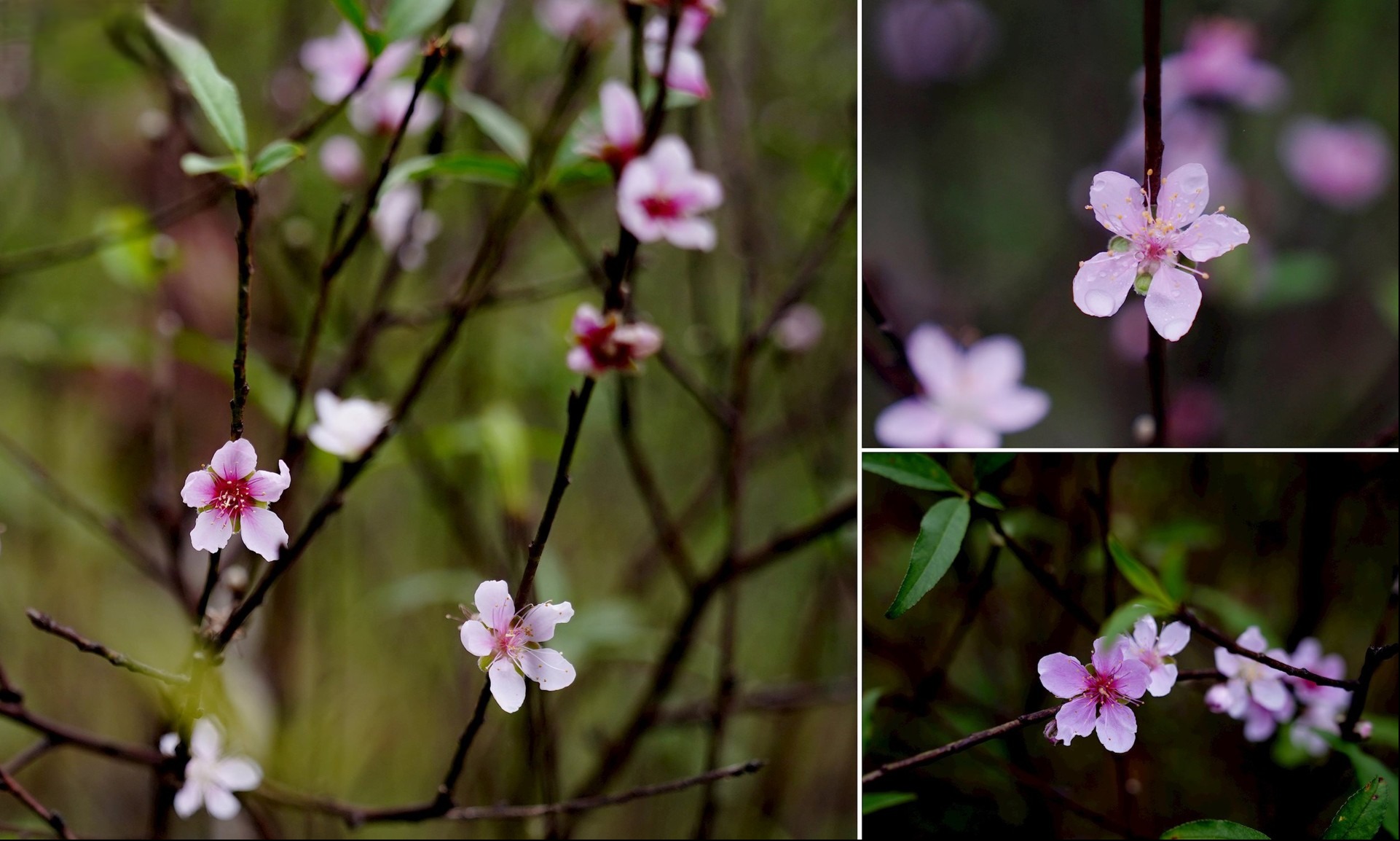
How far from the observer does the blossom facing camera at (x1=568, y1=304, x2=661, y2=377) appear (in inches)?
20.7

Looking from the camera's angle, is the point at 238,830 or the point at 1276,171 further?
the point at 1276,171

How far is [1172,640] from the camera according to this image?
58 cm

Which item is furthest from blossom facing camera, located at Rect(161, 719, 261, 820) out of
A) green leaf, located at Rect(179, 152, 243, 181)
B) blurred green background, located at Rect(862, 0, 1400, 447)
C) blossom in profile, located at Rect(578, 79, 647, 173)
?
blurred green background, located at Rect(862, 0, 1400, 447)

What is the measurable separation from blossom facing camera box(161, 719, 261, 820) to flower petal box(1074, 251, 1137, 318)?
2.09ft

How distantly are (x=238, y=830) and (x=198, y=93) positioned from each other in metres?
0.87

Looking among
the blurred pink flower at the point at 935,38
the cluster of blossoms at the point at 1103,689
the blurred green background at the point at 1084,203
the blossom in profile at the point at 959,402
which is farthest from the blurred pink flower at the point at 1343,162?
the cluster of blossoms at the point at 1103,689

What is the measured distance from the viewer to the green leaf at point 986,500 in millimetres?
612

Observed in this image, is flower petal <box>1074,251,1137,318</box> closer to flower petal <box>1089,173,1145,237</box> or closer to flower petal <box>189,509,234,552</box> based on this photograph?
flower petal <box>1089,173,1145,237</box>

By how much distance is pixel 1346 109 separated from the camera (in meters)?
1.67

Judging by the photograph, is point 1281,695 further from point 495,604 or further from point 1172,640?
point 495,604

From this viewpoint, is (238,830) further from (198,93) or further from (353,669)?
(198,93)

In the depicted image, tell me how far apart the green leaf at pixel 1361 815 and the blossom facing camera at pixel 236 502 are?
2.00 feet

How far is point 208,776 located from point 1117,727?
0.60 meters

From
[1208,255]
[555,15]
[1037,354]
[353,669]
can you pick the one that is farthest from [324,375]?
[1037,354]
